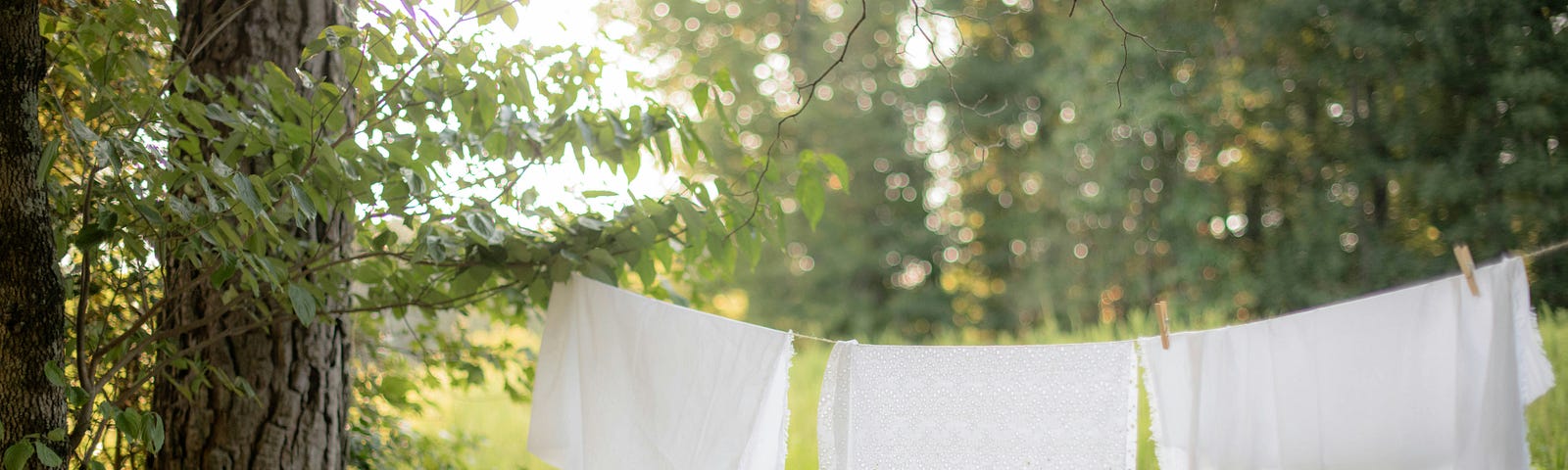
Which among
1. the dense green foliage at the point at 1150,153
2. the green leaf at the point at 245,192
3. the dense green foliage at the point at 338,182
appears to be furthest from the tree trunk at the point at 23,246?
the dense green foliage at the point at 1150,153

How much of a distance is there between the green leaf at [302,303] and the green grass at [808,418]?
127 centimetres

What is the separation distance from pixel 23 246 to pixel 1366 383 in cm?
204

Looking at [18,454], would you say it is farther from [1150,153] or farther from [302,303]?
[1150,153]

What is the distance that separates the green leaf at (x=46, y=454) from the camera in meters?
1.31

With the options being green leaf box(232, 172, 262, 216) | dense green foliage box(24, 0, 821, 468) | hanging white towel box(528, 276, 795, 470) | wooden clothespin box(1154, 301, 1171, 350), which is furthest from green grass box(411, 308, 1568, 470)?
green leaf box(232, 172, 262, 216)

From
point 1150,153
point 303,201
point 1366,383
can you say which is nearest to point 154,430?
point 303,201

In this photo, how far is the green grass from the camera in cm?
292

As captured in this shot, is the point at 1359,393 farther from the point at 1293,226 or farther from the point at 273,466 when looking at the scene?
the point at 1293,226

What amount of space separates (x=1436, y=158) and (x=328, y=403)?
21.0ft

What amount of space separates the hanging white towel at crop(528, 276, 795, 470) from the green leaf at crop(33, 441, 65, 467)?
0.90m

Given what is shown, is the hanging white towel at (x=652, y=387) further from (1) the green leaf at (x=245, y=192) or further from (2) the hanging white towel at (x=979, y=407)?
(1) the green leaf at (x=245, y=192)

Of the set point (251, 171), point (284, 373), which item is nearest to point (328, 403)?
point (284, 373)

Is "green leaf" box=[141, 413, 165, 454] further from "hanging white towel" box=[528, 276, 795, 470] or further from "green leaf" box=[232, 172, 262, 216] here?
"hanging white towel" box=[528, 276, 795, 470]

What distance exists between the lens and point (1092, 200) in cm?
804
